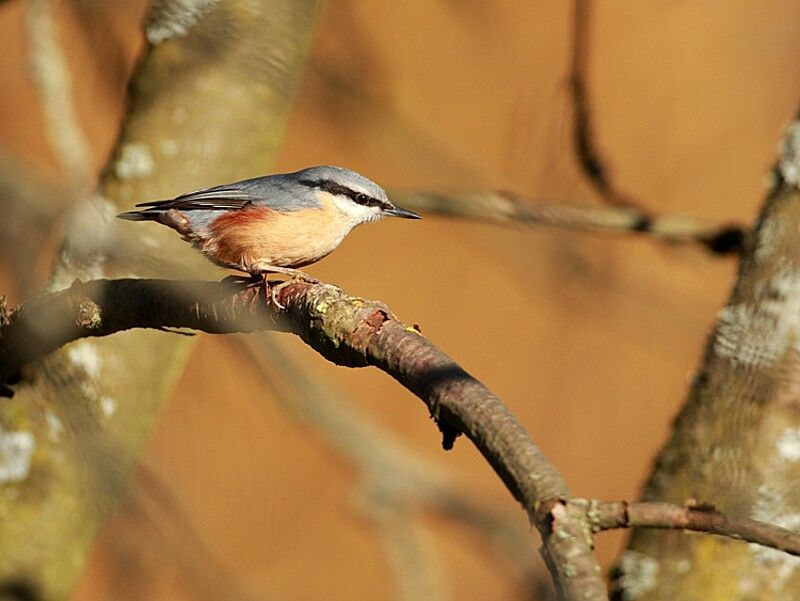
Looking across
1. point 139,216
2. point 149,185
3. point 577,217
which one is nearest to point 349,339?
point 139,216

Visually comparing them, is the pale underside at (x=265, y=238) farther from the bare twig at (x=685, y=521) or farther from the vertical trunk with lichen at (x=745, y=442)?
→ the bare twig at (x=685, y=521)

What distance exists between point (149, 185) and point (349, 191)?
1.37 ft

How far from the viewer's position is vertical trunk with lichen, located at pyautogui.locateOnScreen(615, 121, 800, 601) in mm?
1963

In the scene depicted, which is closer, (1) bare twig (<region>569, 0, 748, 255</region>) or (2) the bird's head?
(2) the bird's head

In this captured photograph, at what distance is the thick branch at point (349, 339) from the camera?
1.00 m

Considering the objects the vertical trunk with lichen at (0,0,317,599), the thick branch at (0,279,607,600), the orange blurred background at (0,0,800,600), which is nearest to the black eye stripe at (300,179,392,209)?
the vertical trunk with lichen at (0,0,317,599)

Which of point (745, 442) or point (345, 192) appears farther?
point (345, 192)

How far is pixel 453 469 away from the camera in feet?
12.5

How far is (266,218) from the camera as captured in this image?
2277mm

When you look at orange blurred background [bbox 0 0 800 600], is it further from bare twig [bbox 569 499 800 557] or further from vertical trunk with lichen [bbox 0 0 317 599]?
bare twig [bbox 569 499 800 557]

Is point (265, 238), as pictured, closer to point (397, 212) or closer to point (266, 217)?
point (266, 217)

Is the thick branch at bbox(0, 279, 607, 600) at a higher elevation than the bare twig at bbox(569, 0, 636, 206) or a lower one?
lower

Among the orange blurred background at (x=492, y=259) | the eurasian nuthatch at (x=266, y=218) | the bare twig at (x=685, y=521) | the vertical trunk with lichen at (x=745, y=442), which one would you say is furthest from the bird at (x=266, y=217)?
the bare twig at (x=685, y=521)

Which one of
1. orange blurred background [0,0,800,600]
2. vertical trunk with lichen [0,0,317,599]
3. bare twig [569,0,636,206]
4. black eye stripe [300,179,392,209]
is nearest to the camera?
vertical trunk with lichen [0,0,317,599]
